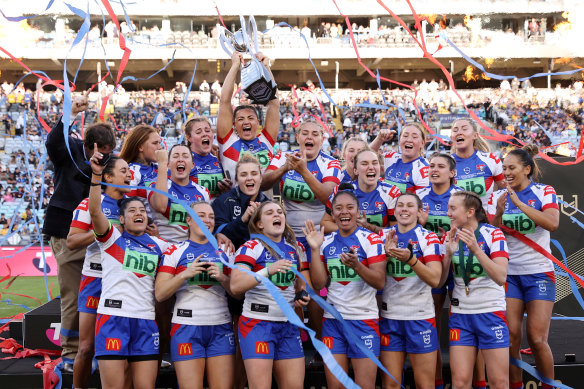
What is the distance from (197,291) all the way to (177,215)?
716 mm

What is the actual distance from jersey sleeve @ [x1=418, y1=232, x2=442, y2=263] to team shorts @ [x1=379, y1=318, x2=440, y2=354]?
0.43 m

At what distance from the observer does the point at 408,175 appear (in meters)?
5.32

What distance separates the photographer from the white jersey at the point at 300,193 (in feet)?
16.5

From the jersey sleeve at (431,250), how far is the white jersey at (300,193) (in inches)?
40.5

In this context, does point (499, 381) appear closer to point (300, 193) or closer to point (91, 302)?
point (300, 193)

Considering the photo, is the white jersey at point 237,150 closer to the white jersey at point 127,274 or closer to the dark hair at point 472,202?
the white jersey at point 127,274

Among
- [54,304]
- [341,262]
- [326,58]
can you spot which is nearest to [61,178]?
[54,304]

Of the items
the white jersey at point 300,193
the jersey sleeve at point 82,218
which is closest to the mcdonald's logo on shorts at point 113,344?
the jersey sleeve at point 82,218

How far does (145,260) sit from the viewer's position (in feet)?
14.0

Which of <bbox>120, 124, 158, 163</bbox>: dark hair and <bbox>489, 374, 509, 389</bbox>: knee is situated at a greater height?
<bbox>120, 124, 158, 163</bbox>: dark hair

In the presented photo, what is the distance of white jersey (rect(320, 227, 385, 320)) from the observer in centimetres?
424

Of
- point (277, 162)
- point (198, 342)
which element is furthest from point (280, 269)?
point (277, 162)

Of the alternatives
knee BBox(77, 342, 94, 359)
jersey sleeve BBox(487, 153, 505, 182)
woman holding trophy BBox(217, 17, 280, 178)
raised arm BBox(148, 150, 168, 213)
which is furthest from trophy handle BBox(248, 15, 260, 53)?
knee BBox(77, 342, 94, 359)

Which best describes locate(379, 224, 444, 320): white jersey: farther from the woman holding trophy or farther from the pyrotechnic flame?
the pyrotechnic flame
